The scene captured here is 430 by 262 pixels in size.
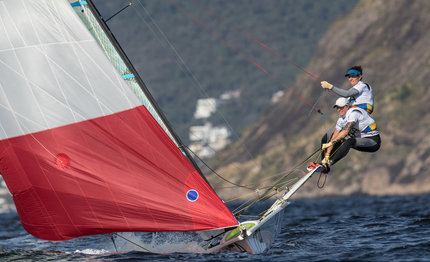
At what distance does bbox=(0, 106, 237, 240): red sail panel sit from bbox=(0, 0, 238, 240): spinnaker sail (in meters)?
0.02

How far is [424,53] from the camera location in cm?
9706

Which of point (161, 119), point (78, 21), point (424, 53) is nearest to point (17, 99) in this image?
point (78, 21)

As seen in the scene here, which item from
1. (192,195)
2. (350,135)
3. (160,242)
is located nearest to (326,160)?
(350,135)

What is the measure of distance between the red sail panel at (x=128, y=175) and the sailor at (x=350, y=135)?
3.05 meters

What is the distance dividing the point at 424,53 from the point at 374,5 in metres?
23.0

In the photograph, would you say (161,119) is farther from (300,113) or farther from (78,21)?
(300,113)

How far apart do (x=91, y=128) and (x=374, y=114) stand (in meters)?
81.7

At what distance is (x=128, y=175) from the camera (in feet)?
53.2

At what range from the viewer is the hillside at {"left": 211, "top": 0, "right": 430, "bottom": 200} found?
88.9m

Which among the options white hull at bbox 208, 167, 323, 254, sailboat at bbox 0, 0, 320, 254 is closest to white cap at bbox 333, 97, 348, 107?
white hull at bbox 208, 167, 323, 254

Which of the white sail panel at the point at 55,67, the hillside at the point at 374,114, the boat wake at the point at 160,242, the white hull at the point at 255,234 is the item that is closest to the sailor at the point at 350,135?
the white hull at the point at 255,234

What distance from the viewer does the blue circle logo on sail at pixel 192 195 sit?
16234 millimetres

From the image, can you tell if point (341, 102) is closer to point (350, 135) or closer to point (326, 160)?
point (350, 135)

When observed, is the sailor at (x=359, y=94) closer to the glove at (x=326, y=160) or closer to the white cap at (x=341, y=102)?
the white cap at (x=341, y=102)
